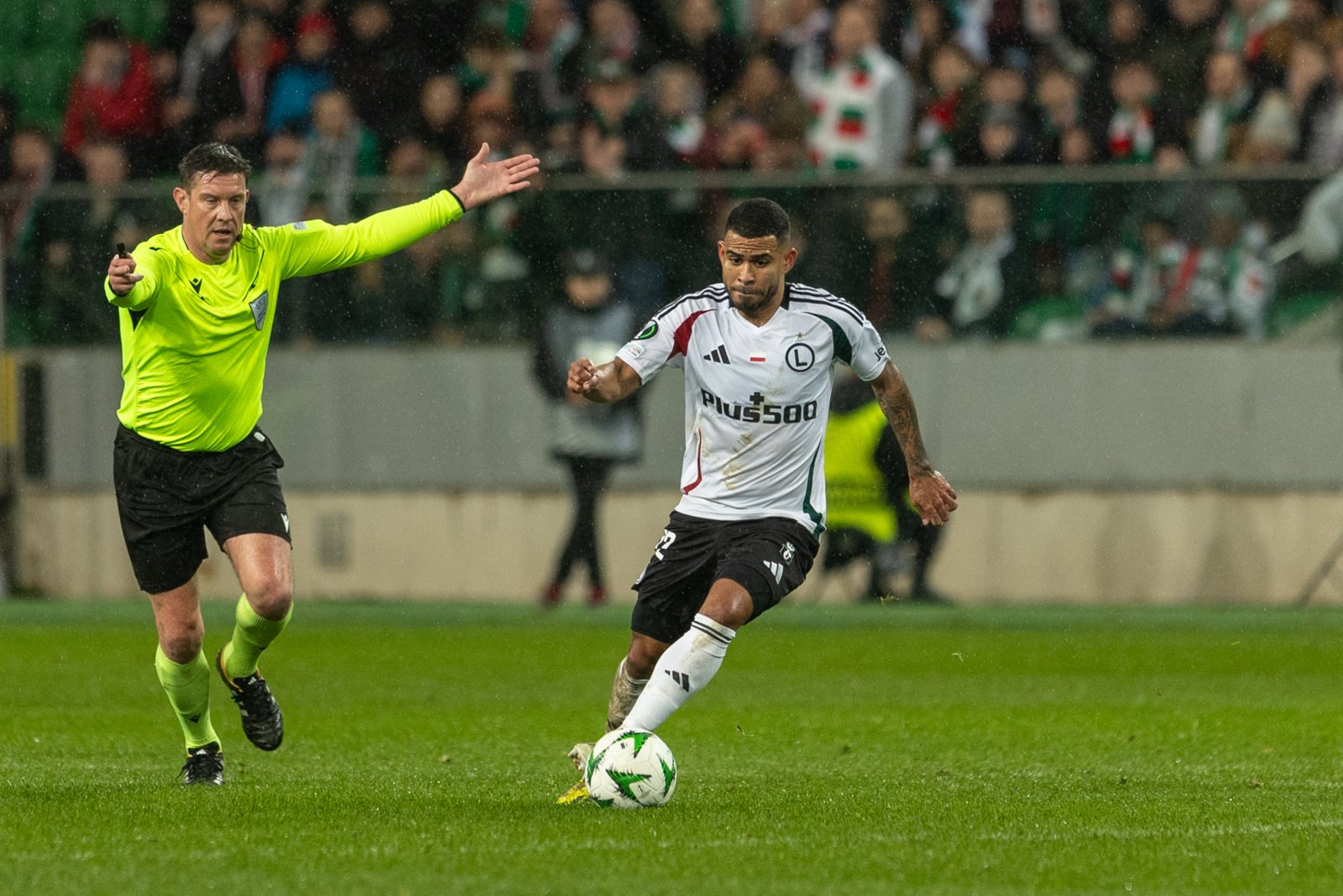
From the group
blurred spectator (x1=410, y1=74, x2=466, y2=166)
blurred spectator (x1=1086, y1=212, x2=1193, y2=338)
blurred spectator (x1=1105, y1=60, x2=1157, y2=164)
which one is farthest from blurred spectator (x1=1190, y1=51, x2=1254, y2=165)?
blurred spectator (x1=410, y1=74, x2=466, y2=166)

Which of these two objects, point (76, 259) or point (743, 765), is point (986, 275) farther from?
point (743, 765)

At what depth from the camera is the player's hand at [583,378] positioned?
24.5ft

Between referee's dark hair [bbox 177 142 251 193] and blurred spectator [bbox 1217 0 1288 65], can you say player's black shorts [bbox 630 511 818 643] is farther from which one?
blurred spectator [bbox 1217 0 1288 65]

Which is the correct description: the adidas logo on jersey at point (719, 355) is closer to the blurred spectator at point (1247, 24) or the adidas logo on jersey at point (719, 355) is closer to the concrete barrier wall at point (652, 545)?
the concrete barrier wall at point (652, 545)

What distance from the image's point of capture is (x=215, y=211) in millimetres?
7867

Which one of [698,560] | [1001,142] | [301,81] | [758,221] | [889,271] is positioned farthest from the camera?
[301,81]

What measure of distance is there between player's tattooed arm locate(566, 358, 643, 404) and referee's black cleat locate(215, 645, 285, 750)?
67.3 inches

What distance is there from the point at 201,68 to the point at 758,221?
12487 millimetres

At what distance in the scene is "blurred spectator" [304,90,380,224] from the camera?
1800 cm

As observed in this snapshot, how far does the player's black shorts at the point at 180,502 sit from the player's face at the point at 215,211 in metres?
0.76

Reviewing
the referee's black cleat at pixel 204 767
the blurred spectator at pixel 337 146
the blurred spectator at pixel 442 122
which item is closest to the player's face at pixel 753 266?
the referee's black cleat at pixel 204 767

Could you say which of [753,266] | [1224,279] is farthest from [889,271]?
[753,266]

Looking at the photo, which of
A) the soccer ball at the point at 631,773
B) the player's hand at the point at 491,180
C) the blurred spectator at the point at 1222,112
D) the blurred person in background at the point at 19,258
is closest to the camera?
the soccer ball at the point at 631,773

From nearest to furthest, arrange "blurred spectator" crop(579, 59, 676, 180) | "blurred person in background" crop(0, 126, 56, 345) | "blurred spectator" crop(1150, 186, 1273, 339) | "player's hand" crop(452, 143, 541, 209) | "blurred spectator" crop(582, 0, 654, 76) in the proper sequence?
"player's hand" crop(452, 143, 541, 209), "blurred spectator" crop(1150, 186, 1273, 339), "blurred spectator" crop(579, 59, 676, 180), "blurred person in background" crop(0, 126, 56, 345), "blurred spectator" crop(582, 0, 654, 76)
